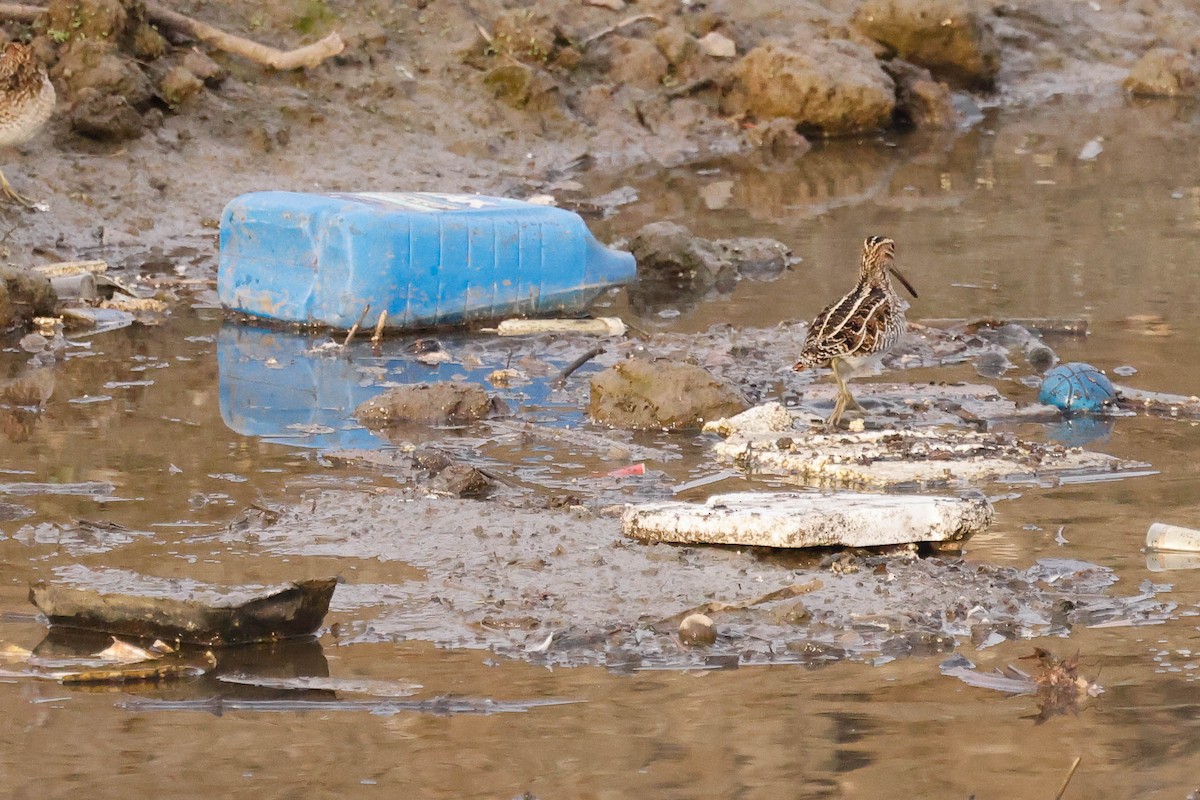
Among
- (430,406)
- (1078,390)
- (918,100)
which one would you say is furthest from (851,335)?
(918,100)

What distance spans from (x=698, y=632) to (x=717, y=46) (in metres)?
13.5

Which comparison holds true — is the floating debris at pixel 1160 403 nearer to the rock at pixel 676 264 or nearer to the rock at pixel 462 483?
the rock at pixel 462 483

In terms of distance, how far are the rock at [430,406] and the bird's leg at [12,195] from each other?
460 centimetres

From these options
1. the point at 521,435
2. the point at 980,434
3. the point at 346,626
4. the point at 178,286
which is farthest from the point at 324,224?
the point at 346,626

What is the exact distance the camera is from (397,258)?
30.8ft

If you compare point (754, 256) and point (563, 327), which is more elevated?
point (754, 256)

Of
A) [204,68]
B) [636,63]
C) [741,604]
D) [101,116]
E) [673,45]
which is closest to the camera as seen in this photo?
[741,604]

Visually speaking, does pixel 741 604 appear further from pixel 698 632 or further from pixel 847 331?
pixel 847 331

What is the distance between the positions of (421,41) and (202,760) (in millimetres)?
12543

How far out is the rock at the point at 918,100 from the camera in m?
18.7

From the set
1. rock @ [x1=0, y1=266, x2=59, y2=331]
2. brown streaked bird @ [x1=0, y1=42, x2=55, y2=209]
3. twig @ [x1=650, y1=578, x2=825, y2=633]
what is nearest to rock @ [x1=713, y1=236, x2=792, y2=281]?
rock @ [x1=0, y1=266, x2=59, y2=331]

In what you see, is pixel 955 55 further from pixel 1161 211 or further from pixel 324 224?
pixel 324 224

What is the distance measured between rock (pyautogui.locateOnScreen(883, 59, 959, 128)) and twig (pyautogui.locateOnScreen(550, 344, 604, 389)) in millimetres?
10721

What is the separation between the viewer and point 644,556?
18.2 ft
